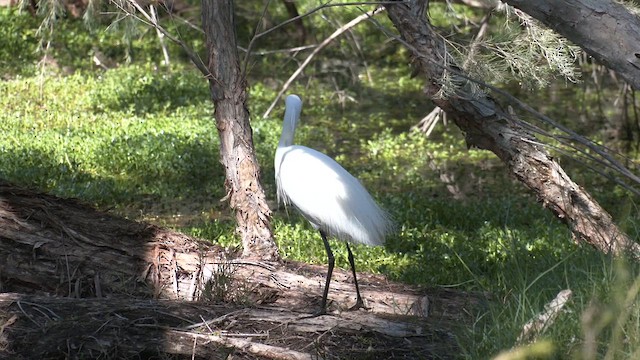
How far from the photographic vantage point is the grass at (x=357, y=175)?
14.1 ft

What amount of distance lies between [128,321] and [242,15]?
10.5m

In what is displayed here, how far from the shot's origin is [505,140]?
626cm

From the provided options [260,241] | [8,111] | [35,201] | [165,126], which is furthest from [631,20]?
[8,111]

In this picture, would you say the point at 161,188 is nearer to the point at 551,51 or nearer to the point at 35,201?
the point at 35,201

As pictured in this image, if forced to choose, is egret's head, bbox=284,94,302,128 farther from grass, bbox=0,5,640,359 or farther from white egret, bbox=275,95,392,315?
grass, bbox=0,5,640,359

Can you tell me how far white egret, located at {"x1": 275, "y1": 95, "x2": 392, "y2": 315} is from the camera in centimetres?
536

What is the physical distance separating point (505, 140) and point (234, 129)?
1787mm

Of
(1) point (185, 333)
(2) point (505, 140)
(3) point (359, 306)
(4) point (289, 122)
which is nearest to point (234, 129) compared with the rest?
(4) point (289, 122)

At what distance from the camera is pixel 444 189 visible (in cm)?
942

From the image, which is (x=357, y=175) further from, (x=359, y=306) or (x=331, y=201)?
(x=359, y=306)

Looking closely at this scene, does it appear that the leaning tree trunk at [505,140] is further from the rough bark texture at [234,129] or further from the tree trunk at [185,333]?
the tree trunk at [185,333]

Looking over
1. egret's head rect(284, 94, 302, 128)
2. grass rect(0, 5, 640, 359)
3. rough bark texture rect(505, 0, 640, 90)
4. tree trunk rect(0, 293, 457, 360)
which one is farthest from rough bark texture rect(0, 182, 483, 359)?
rough bark texture rect(505, 0, 640, 90)

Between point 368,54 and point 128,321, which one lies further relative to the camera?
point 368,54

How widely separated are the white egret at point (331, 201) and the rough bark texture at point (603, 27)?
2147 mm
